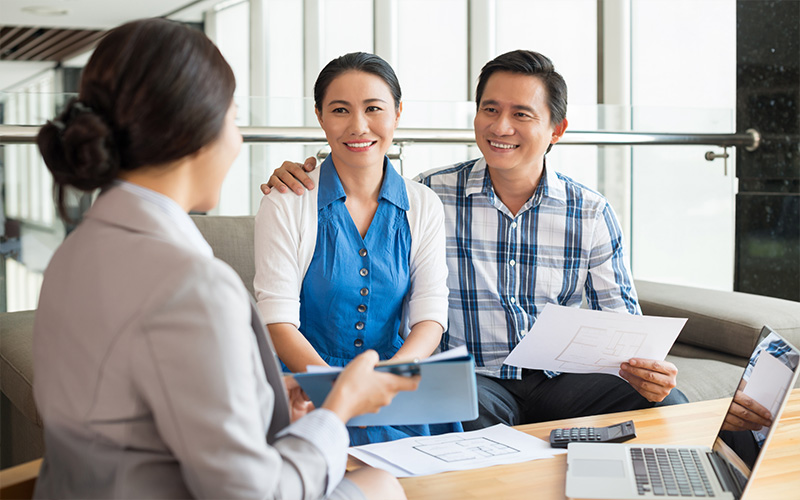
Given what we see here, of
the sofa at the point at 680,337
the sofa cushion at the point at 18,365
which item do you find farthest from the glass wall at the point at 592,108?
the sofa at the point at 680,337

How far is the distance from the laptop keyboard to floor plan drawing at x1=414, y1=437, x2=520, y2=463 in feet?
0.68

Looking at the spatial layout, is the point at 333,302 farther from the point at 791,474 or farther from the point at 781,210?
the point at 781,210

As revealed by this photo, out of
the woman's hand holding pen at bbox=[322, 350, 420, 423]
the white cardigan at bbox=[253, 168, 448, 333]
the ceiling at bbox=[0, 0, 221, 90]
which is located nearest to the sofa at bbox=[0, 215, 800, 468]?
the white cardigan at bbox=[253, 168, 448, 333]

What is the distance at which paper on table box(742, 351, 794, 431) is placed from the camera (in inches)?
42.1

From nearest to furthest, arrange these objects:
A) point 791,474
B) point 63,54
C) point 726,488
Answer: point 726,488 → point 791,474 → point 63,54

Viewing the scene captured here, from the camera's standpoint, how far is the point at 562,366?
1781 millimetres

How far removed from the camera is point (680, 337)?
258 cm

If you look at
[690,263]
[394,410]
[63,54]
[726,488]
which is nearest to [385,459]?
[394,410]

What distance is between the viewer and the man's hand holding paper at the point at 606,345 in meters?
1.57

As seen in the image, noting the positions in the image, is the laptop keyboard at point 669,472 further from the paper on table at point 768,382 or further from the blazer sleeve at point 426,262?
the blazer sleeve at point 426,262

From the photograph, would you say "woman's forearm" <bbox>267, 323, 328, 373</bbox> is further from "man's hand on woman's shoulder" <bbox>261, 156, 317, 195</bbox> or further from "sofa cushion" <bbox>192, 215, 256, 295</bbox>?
"sofa cushion" <bbox>192, 215, 256, 295</bbox>

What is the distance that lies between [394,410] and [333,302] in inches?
24.5

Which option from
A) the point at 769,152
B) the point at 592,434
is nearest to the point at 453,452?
the point at 592,434

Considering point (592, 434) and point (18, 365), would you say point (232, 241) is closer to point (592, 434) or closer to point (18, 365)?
point (18, 365)
